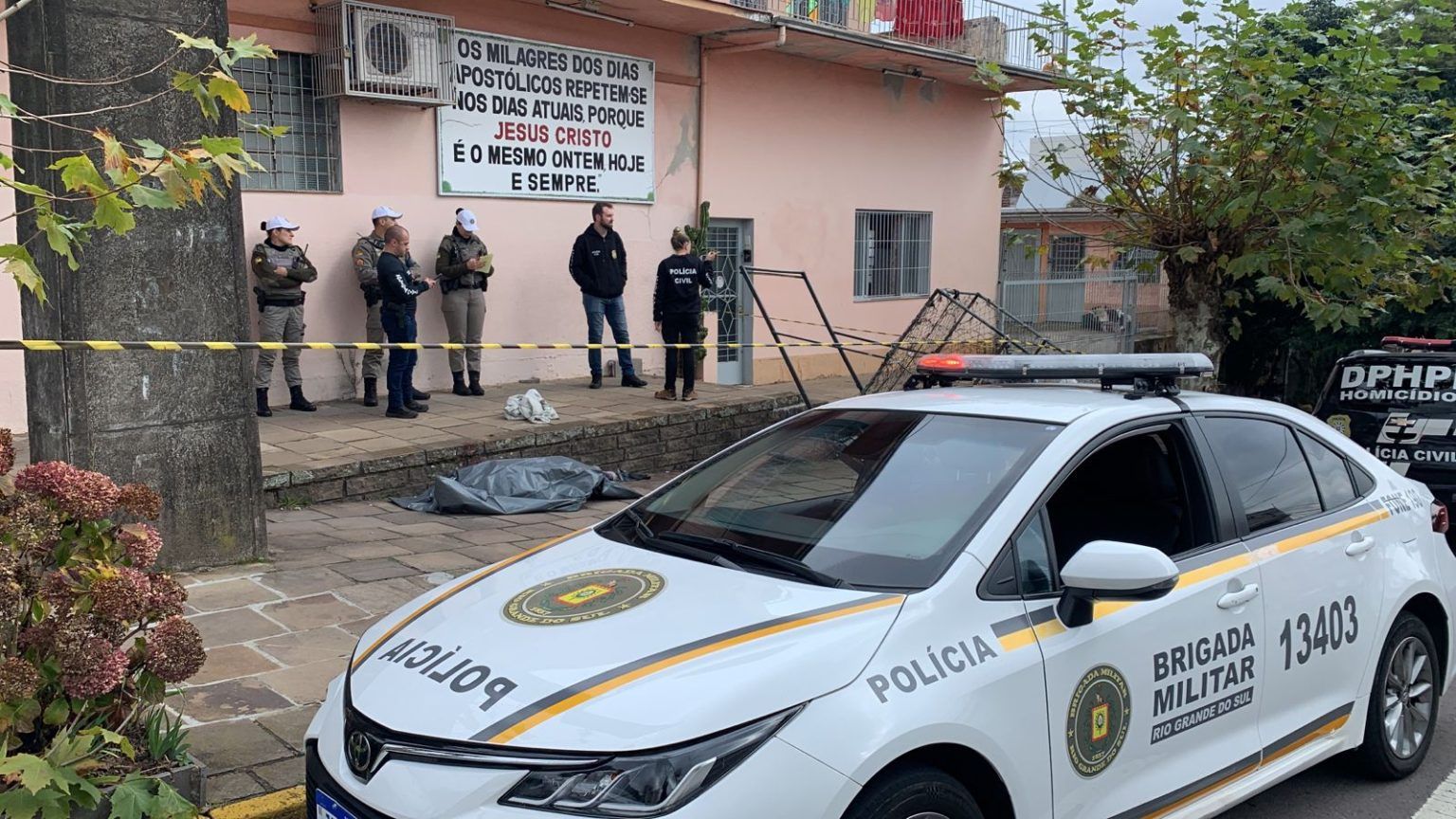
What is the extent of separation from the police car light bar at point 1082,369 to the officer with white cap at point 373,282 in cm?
717

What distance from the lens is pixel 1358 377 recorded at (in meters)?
7.96

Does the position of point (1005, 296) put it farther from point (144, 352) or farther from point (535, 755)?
point (535, 755)

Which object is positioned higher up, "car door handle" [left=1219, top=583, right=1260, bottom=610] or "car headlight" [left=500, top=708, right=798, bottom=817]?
"car door handle" [left=1219, top=583, right=1260, bottom=610]

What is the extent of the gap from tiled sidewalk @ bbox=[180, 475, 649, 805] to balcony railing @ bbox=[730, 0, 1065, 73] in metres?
8.12

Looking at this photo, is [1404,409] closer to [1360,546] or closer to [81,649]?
[1360,546]

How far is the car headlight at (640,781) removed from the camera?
8.17ft

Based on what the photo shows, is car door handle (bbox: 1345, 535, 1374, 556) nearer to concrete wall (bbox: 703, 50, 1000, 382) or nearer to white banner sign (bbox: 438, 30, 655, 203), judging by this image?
white banner sign (bbox: 438, 30, 655, 203)

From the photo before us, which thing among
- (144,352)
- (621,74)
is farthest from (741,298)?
(144,352)

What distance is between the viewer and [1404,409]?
7.77m

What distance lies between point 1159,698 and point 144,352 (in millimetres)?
5106

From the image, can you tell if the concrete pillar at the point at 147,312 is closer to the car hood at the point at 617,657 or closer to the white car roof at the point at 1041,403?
the car hood at the point at 617,657

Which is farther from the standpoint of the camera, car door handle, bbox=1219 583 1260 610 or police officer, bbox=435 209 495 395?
police officer, bbox=435 209 495 395

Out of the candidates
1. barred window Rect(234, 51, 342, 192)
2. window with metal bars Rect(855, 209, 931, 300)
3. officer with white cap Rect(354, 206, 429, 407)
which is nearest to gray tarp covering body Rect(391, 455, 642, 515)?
officer with white cap Rect(354, 206, 429, 407)

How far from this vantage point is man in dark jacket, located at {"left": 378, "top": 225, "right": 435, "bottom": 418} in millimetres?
10109
